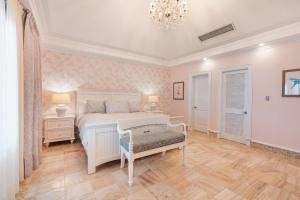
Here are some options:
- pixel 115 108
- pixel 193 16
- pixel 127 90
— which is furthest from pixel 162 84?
pixel 193 16

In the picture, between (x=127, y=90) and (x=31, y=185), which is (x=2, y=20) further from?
(x=127, y=90)

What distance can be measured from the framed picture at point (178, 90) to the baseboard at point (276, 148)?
269 cm

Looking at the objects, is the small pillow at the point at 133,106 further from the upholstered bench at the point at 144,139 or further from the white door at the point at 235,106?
the white door at the point at 235,106

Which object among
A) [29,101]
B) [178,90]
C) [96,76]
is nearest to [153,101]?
[178,90]

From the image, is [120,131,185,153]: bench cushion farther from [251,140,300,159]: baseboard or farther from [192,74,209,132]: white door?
[192,74,209,132]: white door

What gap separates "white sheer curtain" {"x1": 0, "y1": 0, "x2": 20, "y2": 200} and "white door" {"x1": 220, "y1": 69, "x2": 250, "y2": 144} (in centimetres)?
450

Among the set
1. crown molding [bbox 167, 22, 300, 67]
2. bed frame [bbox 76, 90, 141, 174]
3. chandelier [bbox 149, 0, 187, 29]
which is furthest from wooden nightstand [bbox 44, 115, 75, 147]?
crown molding [bbox 167, 22, 300, 67]

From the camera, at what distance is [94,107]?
3.89m

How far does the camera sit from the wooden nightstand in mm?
3303

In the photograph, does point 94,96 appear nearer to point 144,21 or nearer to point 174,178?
point 144,21

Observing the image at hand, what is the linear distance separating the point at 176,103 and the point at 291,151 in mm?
3504

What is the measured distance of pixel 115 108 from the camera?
13.0 feet

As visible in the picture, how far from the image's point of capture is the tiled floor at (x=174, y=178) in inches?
71.7

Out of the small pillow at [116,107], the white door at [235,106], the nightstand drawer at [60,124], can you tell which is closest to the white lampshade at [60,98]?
the nightstand drawer at [60,124]
